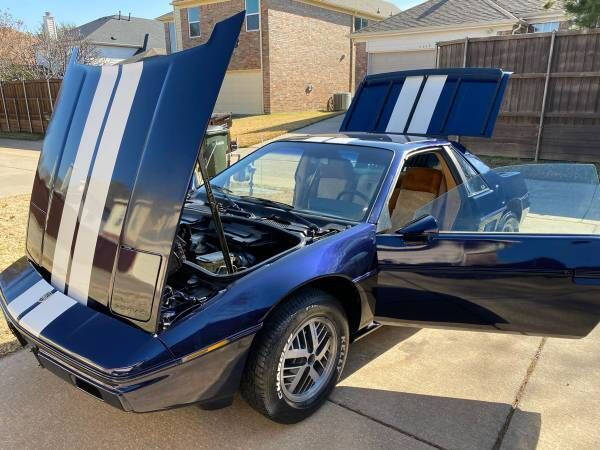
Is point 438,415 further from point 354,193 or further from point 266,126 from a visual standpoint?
point 266,126

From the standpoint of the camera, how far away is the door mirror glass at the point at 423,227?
2.67 metres

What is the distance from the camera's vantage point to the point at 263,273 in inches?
91.7

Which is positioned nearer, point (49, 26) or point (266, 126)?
point (266, 126)

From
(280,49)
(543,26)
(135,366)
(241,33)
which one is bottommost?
(135,366)

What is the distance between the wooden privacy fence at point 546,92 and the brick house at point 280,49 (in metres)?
12.5

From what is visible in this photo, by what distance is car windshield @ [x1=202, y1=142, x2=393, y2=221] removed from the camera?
10.4 feet

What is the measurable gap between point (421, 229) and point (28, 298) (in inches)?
83.0

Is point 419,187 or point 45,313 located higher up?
point 419,187

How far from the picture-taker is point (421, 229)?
2.67 meters

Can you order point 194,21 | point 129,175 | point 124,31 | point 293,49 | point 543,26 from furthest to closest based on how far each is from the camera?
1. point 124,31
2. point 194,21
3. point 293,49
4. point 543,26
5. point 129,175

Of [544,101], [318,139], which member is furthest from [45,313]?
[544,101]

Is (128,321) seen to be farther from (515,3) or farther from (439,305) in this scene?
(515,3)

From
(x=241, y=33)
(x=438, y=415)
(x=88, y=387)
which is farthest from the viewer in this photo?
(x=241, y=33)

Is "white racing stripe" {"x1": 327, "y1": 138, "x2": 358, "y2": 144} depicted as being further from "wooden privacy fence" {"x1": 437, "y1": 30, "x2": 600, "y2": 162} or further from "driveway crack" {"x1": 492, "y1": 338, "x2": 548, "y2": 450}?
"wooden privacy fence" {"x1": 437, "y1": 30, "x2": 600, "y2": 162}
